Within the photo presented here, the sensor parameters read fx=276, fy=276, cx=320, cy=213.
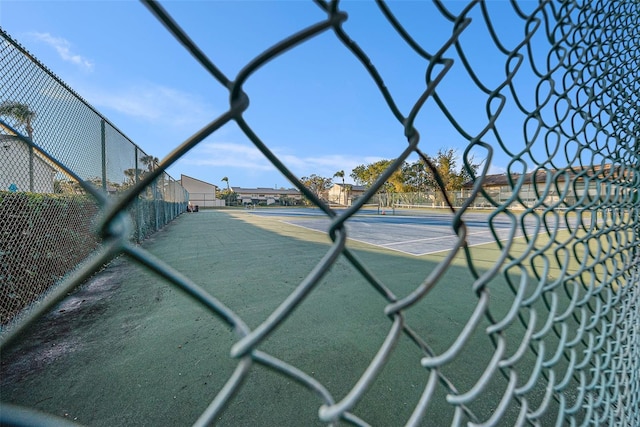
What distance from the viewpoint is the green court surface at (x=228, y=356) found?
1.57 m

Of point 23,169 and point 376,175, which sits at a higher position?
point 376,175

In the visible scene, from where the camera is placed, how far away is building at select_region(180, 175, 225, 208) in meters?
47.3

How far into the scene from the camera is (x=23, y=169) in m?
2.57

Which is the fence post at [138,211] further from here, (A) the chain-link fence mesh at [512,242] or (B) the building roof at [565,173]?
(B) the building roof at [565,173]

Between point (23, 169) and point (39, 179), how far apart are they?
0.28m

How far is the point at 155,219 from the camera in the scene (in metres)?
8.93

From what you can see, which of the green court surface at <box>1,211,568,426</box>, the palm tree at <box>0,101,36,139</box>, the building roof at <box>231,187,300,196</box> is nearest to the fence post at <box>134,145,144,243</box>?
the green court surface at <box>1,211,568,426</box>

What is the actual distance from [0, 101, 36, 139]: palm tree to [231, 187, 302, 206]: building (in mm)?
48350

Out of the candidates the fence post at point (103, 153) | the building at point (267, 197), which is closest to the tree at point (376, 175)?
the building at point (267, 197)

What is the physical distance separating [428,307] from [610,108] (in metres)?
2.16

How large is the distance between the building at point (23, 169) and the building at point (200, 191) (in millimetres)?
46909

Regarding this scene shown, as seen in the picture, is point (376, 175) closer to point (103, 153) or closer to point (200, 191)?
point (200, 191)

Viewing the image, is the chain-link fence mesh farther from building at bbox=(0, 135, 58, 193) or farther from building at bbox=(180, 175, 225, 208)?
building at bbox=(180, 175, 225, 208)

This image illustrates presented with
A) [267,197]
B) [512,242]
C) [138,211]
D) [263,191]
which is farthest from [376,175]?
[512,242]
